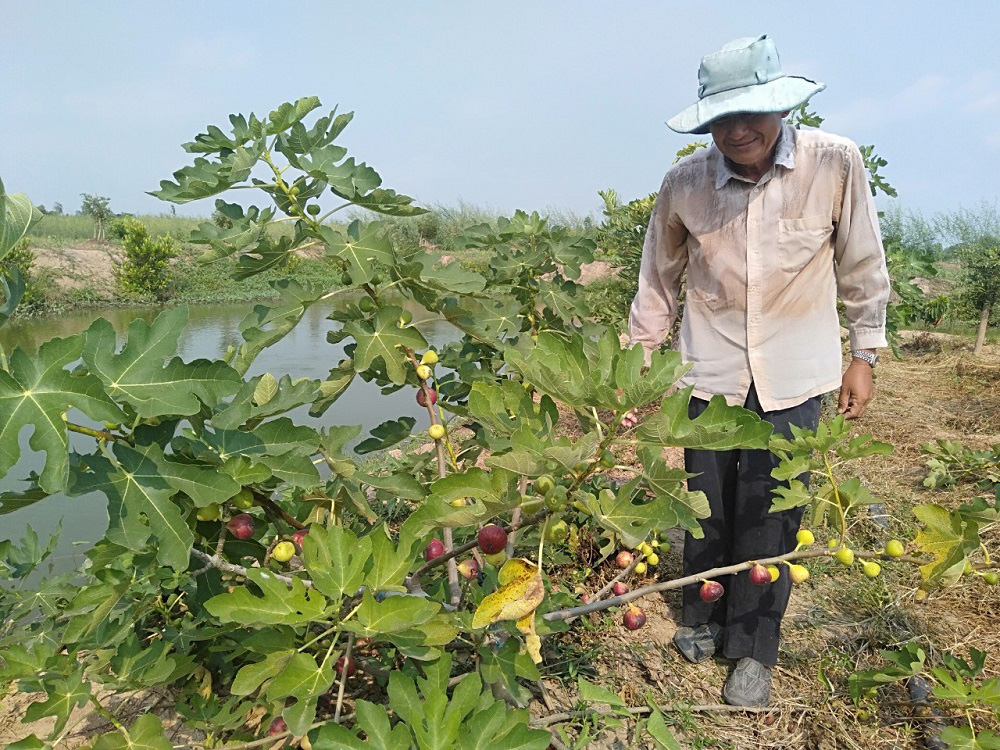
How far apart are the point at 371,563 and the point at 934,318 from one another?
27.2ft

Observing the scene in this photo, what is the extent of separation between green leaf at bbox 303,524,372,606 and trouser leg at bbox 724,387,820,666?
1.25 meters

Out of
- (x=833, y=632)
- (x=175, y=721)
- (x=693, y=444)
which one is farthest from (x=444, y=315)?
(x=833, y=632)

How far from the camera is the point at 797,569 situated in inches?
44.8

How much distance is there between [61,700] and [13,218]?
2.36 feet

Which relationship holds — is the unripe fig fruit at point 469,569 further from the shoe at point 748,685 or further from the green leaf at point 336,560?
the shoe at point 748,685

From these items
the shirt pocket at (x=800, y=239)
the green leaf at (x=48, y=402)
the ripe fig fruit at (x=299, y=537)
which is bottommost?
the ripe fig fruit at (x=299, y=537)

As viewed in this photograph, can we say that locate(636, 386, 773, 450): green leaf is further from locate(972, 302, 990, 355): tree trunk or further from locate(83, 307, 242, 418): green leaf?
locate(972, 302, 990, 355): tree trunk

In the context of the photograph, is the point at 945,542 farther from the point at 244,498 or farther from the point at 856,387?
the point at 244,498

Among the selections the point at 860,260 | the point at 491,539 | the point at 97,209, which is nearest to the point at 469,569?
the point at 491,539

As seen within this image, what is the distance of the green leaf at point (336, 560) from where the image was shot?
841 mm

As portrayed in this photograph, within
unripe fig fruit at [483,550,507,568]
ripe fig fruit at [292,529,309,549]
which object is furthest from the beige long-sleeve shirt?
ripe fig fruit at [292,529,309,549]

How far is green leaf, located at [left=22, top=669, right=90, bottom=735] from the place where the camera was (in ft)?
3.06

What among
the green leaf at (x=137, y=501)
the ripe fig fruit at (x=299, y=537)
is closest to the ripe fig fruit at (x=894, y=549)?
the ripe fig fruit at (x=299, y=537)

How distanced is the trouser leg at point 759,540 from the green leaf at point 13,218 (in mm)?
1641
